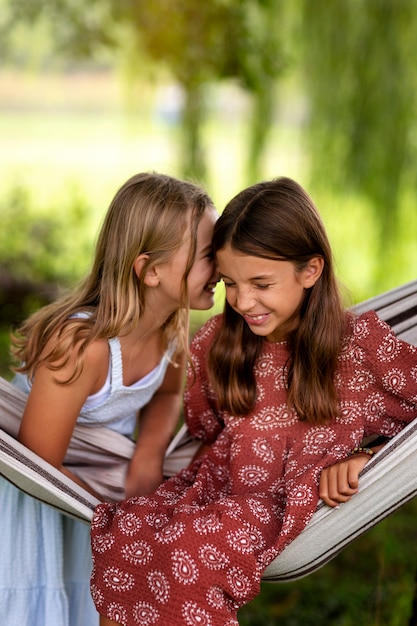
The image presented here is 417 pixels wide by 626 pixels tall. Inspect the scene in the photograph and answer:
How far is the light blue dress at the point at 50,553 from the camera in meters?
1.92

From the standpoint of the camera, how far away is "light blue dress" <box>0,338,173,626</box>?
1.92m

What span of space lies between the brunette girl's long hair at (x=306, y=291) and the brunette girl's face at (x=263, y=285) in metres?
0.02

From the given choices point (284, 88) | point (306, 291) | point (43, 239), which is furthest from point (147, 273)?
point (43, 239)

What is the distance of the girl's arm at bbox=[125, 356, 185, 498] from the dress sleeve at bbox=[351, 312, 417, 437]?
1.63ft

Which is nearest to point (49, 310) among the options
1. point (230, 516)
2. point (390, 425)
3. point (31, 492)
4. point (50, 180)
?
point (31, 492)

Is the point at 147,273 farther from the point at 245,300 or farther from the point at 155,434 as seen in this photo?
the point at 155,434

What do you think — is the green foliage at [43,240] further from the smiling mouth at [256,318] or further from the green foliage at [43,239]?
the smiling mouth at [256,318]

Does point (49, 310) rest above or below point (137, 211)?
below

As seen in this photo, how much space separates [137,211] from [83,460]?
0.57 metres

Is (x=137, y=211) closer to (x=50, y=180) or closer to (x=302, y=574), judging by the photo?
(x=302, y=574)

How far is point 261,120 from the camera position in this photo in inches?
204

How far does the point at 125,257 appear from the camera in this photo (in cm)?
192

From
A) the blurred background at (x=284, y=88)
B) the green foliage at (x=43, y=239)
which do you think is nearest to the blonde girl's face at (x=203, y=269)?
the blurred background at (x=284, y=88)

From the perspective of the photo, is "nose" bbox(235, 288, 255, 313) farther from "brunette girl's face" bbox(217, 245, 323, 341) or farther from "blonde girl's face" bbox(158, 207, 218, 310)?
"blonde girl's face" bbox(158, 207, 218, 310)
